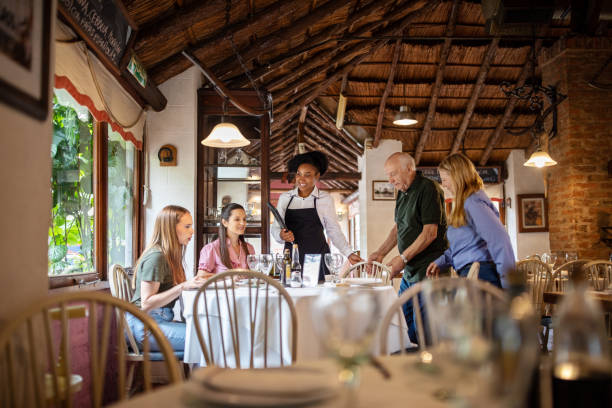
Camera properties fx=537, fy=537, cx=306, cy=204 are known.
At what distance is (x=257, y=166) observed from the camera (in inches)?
225

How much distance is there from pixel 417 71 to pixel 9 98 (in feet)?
27.7

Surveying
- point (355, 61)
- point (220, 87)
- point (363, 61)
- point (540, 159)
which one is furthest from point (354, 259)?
point (363, 61)

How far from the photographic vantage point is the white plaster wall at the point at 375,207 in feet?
32.6

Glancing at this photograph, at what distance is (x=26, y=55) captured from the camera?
4.57 ft

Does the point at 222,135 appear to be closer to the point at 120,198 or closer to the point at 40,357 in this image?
the point at 120,198

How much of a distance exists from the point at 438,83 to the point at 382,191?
2.20m

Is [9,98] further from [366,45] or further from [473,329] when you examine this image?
[366,45]

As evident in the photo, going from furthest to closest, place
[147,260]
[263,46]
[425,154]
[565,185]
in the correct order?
[425,154] → [565,185] → [263,46] → [147,260]

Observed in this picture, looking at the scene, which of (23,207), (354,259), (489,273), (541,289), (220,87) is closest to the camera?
(23,207)

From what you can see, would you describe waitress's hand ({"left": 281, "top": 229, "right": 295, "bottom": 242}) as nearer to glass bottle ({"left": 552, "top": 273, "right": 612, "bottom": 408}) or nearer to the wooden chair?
the wooden chair

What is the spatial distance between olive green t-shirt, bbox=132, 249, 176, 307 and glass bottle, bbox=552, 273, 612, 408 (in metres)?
2.43

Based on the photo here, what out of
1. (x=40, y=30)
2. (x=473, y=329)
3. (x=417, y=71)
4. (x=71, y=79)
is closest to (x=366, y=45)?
(x=417, y=71)

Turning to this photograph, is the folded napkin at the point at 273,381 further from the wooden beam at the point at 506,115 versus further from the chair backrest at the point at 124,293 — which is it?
the wooden beam at the point at 506,115

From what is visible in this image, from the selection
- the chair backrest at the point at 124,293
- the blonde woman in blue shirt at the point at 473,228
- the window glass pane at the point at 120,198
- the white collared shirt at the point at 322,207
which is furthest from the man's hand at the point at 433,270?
the window glass pane at the point at 120,198
